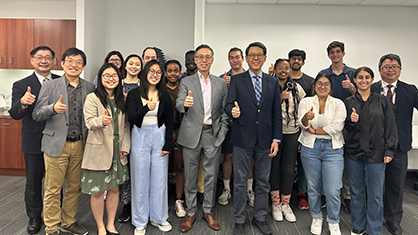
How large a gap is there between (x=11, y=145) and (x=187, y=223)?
3422 millimetres

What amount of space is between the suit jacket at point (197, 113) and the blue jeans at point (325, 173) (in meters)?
0.92

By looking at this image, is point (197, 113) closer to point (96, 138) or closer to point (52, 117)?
point (96, 138)

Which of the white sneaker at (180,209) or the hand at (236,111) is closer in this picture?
the hand at (236,111)

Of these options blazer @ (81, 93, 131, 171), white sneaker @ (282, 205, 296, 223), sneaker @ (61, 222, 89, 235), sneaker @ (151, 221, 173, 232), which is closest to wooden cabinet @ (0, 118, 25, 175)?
sneaker @ (61, 222, 89, 235)

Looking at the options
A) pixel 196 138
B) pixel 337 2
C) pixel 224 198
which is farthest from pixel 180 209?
pixel 337 2

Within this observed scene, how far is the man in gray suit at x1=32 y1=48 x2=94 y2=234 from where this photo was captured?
2.21 meters

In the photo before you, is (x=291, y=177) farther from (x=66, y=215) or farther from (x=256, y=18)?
(x=256, y=18)

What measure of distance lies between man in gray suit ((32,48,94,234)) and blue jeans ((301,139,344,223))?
2.23 m

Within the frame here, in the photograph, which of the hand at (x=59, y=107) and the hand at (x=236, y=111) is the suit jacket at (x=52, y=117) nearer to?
the hand at (x=59, y=107)

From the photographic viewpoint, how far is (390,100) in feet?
8.41

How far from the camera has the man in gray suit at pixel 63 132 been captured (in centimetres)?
221

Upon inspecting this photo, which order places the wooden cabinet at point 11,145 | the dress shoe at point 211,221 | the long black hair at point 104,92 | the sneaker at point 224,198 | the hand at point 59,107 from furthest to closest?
the wooden cabinet at point 11,145 < the sneaker at point 224,198 < the dress shoe at point 211,221 < the long black hair at point 104,92 < the hand at point 59,107

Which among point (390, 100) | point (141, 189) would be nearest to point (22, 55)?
point (141, 189)

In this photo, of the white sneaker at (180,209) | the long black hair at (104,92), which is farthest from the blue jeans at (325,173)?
the long black hair at (104,92)
